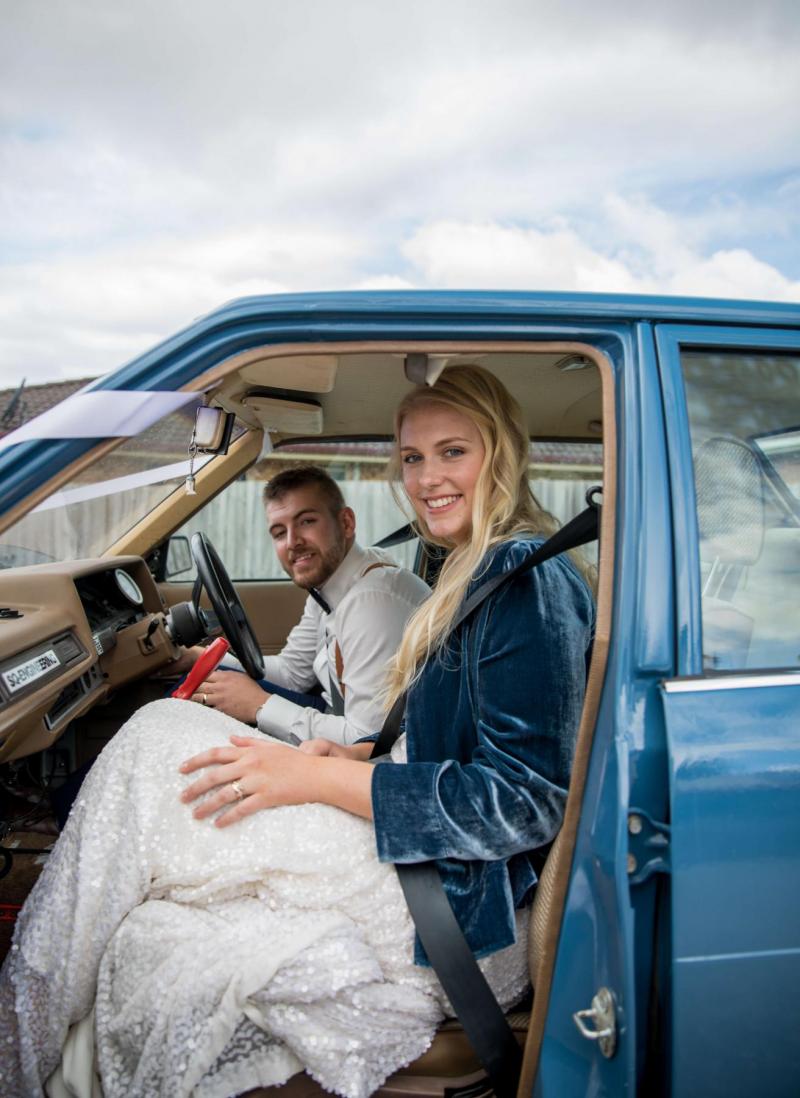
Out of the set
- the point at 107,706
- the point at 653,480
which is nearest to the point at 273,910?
the point at 653,480

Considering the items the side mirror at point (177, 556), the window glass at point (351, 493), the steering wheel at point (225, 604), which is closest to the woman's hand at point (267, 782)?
the window glass at point (351, 493)

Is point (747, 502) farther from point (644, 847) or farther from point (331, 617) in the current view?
point (331, 617)

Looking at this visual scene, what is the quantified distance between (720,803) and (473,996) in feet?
1.78

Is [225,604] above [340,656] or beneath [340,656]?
above

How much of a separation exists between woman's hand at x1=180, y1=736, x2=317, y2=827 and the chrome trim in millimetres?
678

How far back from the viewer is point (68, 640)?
2.18 m

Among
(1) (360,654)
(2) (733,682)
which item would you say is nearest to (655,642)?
(2) (733,682)

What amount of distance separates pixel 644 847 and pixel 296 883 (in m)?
0.63

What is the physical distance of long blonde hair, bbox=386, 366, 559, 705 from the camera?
5.12ft

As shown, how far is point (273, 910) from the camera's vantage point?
4.61 ft

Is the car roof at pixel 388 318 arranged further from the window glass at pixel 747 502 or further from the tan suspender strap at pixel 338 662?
the tan suspender strap at pixel 338 662

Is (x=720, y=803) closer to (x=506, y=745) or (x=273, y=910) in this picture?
(x=506, y=745)

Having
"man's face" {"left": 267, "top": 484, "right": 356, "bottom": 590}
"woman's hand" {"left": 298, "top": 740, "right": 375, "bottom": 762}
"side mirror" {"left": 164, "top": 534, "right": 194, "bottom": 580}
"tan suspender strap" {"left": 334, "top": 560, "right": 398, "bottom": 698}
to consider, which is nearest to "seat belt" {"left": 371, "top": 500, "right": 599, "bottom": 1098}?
"woman's hand" {"left": 298, "top": 740, "right": 375, "bottom": 762}

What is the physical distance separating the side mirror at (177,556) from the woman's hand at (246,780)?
227cm
